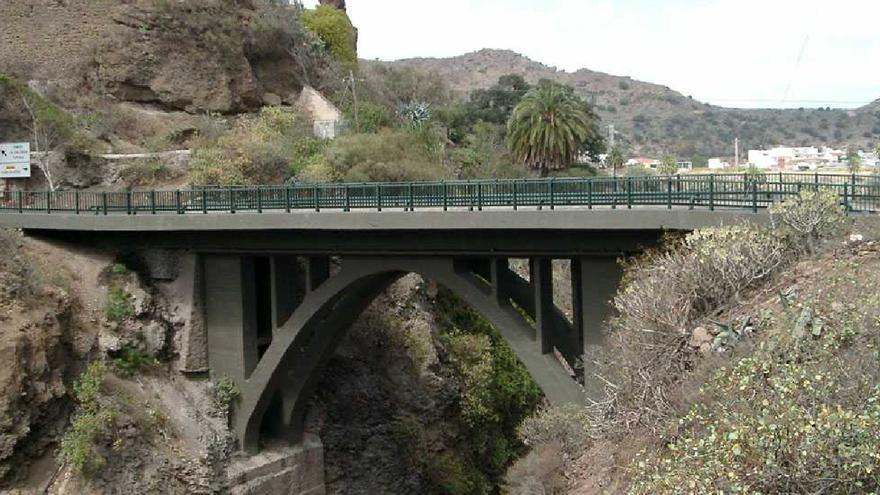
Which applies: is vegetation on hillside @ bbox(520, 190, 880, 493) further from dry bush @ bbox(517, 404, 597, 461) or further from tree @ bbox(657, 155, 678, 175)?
tree @ bbox(657, 155, 678, 175)

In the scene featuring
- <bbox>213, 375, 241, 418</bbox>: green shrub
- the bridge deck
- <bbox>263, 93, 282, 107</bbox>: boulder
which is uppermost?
<bbox>263, 93, 282, 107</bbox>: boulder

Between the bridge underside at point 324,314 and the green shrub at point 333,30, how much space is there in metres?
31.6

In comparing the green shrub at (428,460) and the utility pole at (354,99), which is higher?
the utility pole at (354,99)

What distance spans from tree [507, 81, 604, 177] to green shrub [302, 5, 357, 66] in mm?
15691

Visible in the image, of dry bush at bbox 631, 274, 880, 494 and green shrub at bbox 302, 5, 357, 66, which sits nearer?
dry bush at bbox 631, 274, 880, 494

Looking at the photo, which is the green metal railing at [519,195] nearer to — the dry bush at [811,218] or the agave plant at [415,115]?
the dry bush at [811,218]

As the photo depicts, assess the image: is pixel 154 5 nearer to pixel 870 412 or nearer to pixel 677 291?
pixel 677 291

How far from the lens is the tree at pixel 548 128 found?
44.7 meters

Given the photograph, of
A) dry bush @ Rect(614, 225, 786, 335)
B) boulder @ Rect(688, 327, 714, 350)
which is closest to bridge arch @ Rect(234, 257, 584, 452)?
dry bush @ Rect(614, 225, 786, 335)

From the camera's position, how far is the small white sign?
34.4 metres

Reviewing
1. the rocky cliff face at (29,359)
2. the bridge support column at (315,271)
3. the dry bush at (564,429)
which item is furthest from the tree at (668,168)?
the rocky cliff face at (29,359)

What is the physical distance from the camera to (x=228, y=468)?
998 inches

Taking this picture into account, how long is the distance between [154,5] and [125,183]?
12792 mm

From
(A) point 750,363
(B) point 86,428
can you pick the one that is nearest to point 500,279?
(A) point 750,363
